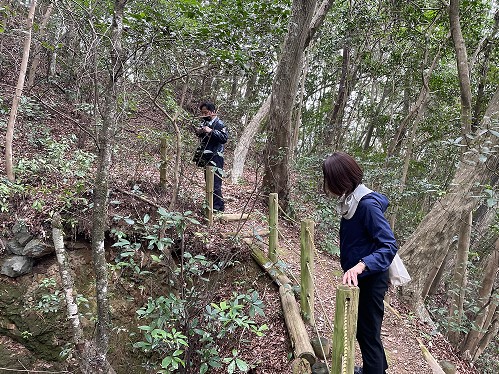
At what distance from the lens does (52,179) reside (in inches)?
234

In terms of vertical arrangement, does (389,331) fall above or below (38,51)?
below

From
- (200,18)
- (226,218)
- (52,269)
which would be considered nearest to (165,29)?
(200,18)

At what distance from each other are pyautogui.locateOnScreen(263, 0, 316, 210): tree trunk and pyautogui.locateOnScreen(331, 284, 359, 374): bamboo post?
4.35 meters

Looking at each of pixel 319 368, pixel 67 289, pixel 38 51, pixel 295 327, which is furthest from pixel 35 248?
pixel 38 51

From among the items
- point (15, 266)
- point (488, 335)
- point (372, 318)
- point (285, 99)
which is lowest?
point (488, 335)

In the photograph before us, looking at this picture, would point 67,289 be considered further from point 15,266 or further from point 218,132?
point 218,132

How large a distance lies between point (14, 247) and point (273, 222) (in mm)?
4073

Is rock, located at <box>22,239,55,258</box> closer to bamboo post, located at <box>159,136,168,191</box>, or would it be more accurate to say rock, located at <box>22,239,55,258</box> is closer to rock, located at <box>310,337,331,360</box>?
bamboo post, located at <box>159,136,168,191</box>

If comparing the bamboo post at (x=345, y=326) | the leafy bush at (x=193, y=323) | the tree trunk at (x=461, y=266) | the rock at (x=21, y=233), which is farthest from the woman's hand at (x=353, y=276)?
the rock at (x=21, y=233)

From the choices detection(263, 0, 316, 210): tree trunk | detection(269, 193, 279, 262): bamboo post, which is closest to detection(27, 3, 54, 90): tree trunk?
detection(263, 0, 316, 210): tree trunk

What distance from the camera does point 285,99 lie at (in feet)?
21.8

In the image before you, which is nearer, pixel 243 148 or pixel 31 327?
pixel 31 327

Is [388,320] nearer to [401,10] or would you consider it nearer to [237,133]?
[401,10]

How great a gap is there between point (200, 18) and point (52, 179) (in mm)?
3730
